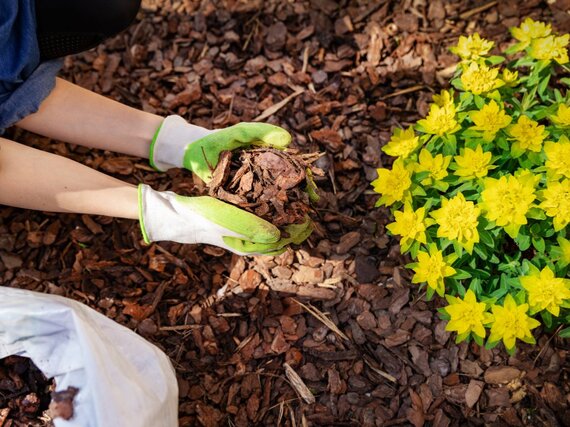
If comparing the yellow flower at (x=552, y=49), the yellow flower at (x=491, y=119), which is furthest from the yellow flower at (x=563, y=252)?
the yellow flower at (x=552, y=49)

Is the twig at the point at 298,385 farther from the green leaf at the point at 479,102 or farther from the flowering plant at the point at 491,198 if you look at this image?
the green leaf at the point at 479,102

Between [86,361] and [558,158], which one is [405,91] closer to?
[558,158]

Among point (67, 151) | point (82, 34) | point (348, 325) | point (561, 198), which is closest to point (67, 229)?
point (67, 151)

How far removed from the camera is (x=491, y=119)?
5.30 ft

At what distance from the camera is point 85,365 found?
4.86 feet

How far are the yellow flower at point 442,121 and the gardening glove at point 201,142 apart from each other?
458 mm

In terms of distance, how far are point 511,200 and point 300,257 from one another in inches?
31.0

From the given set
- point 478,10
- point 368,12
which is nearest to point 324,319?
point 368,12

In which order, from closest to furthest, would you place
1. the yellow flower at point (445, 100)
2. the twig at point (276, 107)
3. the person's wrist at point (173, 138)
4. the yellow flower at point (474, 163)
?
1. the yellow flower at point (474, 163)
2. the yellow flower at point (445, 100)
3. the person's wrist at point (173, 138)
4. the twig at point (276, 107)

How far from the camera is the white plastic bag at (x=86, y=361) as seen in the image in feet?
4.79

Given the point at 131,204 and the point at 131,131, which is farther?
the point at 131,131

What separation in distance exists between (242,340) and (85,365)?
59cm

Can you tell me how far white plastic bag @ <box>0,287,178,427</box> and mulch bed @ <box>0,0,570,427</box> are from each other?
30 cm

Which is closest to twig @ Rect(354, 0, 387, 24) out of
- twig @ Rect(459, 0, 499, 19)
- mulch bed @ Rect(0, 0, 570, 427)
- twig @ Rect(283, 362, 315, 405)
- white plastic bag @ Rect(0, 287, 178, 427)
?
mulch bed @ Rect(0, 0, 570, 427)
